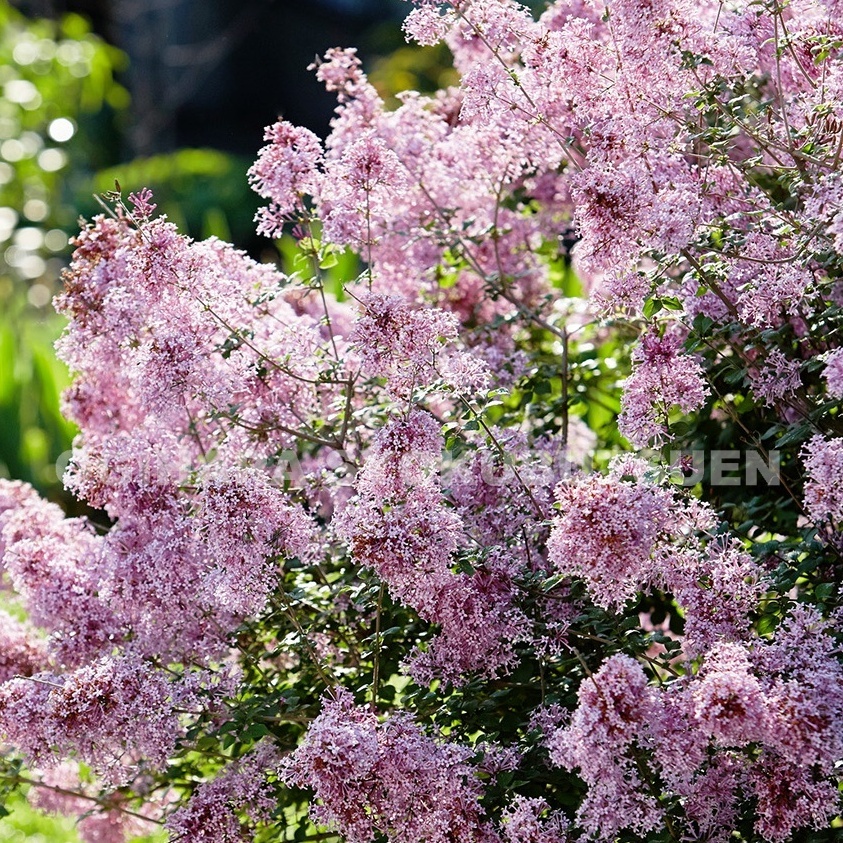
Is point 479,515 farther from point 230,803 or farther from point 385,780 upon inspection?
point 230,803

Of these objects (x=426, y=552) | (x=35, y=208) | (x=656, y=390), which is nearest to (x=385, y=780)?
(x=426, y=552)

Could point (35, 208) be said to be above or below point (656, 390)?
above

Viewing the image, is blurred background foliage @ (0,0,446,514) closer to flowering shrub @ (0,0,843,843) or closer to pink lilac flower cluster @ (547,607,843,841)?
flowering shrub @ (0,0,843,843)

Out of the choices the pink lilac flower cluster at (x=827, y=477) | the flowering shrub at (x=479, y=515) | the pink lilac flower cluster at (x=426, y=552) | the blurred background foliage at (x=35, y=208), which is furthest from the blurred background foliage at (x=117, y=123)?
the pink lilac flower cluster at (x=827, y=477)

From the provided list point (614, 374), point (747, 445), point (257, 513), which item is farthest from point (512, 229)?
point (257, 513)

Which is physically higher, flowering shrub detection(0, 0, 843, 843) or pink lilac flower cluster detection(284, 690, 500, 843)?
flowering shrub detection(0, 0, 843, 843)

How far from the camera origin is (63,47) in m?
9.35

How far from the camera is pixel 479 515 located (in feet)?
8.06

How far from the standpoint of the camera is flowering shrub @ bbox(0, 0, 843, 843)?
6.55ft

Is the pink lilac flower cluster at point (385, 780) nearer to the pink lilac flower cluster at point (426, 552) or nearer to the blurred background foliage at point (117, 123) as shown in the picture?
the pink lilac flower cluster at point (426, 552)

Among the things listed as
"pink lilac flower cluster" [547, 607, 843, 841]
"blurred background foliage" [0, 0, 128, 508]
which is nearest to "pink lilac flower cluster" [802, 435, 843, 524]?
"pink lilac flower cluster" [547, 607, 843, 841]

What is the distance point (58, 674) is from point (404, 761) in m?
0.89

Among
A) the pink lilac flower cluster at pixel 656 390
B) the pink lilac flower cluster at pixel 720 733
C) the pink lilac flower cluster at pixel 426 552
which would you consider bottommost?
the pink lilac flower cluster at pixel 720 733

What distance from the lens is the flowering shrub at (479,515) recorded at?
1996 millimetres
